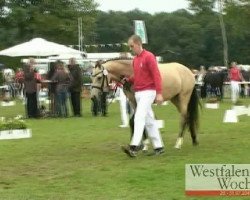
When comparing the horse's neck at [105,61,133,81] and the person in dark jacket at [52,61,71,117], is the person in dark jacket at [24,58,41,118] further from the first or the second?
the horse's neck at [105,61,133,81]

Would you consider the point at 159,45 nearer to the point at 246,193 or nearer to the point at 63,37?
the point at 63,37

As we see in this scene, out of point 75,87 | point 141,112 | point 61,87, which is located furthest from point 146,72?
point 75,87

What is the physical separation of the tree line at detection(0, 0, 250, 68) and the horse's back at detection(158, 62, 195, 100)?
77.8ft

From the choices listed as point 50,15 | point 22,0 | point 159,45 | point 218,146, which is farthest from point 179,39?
point 218,146

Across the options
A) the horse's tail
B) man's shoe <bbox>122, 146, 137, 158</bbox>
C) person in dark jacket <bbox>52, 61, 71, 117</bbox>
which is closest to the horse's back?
the horse's tail

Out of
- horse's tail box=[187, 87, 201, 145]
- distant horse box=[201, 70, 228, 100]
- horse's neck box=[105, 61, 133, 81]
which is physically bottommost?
distant horse box=[201, 70, 228, 100]

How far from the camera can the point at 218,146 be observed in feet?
41.2

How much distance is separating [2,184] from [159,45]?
292 feet

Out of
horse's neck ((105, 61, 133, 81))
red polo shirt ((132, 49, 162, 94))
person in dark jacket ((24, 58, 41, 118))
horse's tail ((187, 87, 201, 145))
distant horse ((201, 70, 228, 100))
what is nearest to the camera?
red polo shirt ((132, 49, 162, 94))

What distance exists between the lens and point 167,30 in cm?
9756

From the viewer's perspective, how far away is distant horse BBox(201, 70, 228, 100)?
108 ft

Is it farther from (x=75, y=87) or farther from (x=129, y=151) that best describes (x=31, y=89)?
(x=129, y=151)

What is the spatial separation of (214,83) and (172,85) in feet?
67.9

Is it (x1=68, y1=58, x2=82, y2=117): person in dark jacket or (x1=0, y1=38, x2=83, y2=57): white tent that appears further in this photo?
(x1=0, y1=38, x2=83, y2=57): white tent
